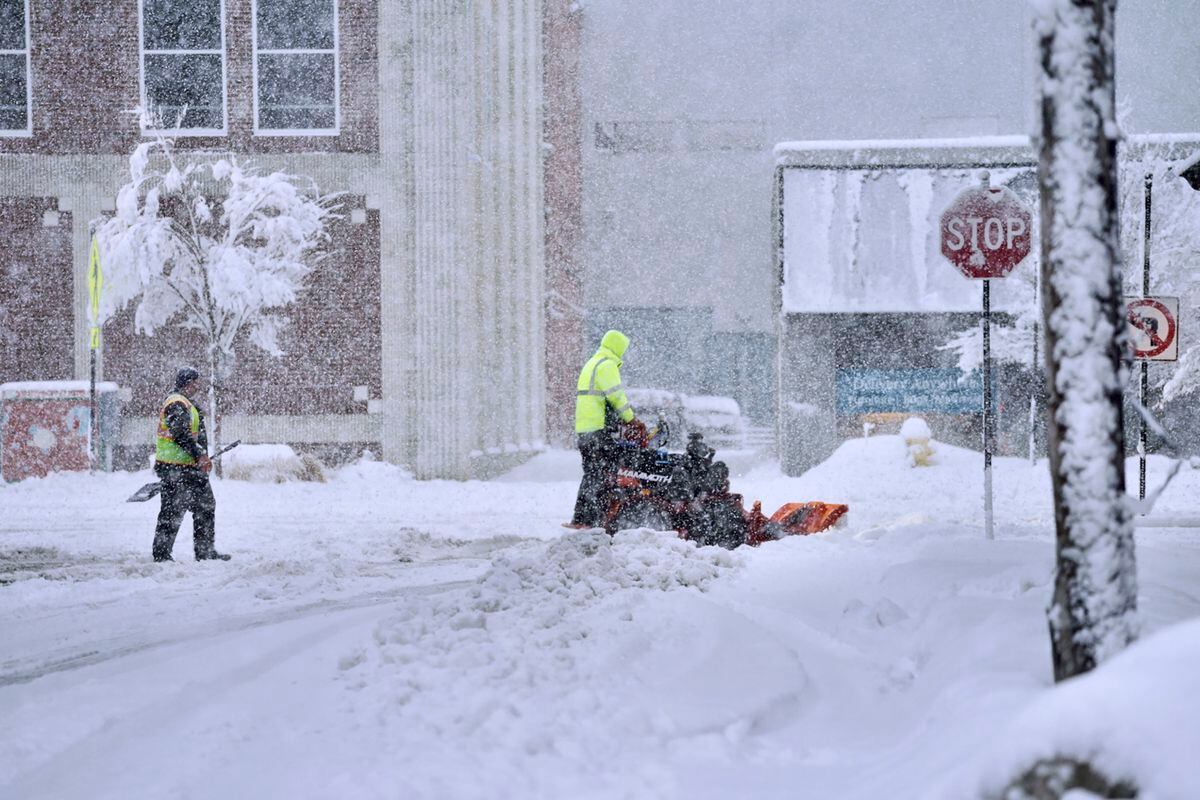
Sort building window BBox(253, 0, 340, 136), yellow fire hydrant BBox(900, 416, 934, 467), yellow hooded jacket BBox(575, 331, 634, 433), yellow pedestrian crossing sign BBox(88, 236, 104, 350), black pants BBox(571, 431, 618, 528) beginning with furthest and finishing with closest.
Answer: building window BBox(253, 0, 340, 136), yellow fire hydrant BBox(900, 416, 934, 467), yellow pedestrian crossing sign BBox(88, 236, 104, 350), yellow hooded jacket BBox(575, 331, 634, 433), black pants BBox(571, 431, 618, 528)

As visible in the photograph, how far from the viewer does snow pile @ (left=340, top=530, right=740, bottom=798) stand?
3.63m

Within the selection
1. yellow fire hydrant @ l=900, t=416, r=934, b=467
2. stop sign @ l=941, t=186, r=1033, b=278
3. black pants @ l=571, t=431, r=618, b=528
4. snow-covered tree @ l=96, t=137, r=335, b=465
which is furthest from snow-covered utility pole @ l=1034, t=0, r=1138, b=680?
snow-covered tree @ l=96, t=137, r=335, b=465

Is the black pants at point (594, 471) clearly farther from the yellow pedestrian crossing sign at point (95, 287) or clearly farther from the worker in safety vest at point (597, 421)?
the yellow pedestrian crossing sign at point (95, 287)

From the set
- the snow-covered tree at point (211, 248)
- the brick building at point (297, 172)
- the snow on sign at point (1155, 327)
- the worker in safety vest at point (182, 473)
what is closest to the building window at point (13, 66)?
the brick building at point (297, 172)

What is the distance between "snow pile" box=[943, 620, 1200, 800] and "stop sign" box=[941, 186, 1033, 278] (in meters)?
5.43

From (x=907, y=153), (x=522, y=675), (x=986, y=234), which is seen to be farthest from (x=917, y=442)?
(x=522, y=675)

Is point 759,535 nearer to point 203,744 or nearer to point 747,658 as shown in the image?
point 747,658

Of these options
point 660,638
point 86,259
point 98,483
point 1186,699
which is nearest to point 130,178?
point 86,259

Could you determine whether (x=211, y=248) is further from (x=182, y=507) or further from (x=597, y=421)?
(x=597, y=421)

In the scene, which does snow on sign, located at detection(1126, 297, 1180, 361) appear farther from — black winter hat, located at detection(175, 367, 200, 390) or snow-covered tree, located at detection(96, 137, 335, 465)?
snow-covered tree, located at detection(96, 137, 335, 465)

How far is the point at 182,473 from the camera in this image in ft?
30.4

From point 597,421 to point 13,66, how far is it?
1555cm

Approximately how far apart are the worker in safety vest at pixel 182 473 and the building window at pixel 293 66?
10.9 m

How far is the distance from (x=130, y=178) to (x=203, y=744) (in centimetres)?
1698
